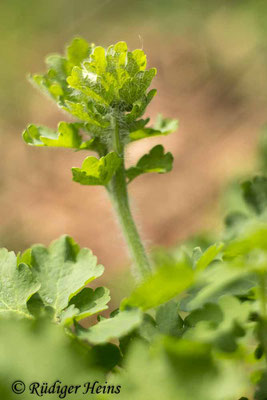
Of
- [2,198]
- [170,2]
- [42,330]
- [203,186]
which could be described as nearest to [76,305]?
[42,330]

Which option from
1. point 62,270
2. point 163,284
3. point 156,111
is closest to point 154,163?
point 62,270

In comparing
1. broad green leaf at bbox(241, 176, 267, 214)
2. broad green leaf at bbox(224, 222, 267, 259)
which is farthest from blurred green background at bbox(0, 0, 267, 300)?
broad green leaf at bbox(224, 222, 267, 259)

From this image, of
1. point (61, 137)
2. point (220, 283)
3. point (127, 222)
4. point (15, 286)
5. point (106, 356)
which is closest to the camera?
point (220, 283)

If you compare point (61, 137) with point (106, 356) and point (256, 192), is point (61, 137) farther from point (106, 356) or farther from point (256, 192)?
point (256, 192)

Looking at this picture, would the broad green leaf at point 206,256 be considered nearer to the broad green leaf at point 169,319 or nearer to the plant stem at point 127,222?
the broad green leaf at point 169,319

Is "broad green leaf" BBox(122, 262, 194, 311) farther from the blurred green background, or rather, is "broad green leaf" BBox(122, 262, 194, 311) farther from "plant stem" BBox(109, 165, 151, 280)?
the blurred green background

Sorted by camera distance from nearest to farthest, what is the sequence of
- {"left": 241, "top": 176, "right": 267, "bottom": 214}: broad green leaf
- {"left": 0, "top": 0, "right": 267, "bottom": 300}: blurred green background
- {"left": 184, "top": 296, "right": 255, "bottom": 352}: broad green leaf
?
{"left": 184, "top": 296, "right": 255, "bottom": 352}: broad green leaf → {"left": 241, "top": 176, "right": 267, "bottom": 214}: broad green leaf → {"left": 0, "top": 0, "right": 267, "bottom": 300}: blurred green background

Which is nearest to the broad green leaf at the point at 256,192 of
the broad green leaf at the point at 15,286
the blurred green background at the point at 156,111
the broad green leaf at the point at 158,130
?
the broad green leaf at the point at 158,130
